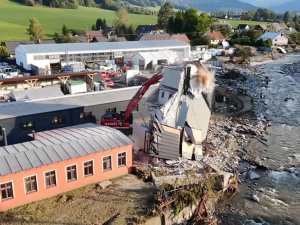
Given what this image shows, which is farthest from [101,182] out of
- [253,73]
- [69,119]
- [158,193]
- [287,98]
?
[253,73]

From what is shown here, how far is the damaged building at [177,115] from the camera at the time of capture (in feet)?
55.1

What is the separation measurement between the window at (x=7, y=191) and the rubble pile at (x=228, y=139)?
1043 cm

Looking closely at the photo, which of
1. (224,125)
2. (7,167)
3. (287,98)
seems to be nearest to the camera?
(7,167)

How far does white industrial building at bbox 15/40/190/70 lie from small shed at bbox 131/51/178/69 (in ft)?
7.29

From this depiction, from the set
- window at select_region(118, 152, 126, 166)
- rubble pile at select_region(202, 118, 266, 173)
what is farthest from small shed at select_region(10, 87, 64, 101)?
rubble pile at select_region(202, 118, 266, 173)

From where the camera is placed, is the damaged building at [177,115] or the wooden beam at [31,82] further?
the wooden beam at [31,82]

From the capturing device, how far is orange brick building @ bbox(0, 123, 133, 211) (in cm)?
1224

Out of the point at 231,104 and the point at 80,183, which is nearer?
the point at 80,183

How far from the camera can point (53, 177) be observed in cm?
1316

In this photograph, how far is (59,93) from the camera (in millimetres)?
25188

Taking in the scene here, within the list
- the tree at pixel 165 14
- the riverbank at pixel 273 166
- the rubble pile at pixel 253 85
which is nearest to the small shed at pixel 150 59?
the rubble pile at pixel 253 85

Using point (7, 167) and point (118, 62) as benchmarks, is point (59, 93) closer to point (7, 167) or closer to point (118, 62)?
point (7, 167)

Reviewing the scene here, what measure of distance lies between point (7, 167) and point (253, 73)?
40.7 m

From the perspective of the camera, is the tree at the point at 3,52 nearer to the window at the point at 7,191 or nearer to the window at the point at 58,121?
the window at the point at 58,121
